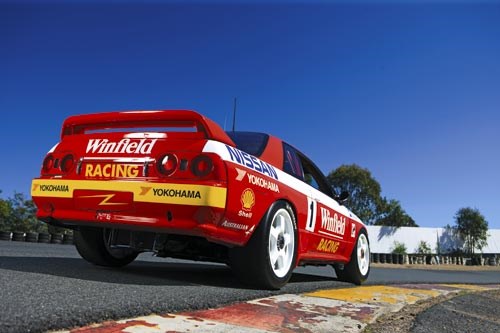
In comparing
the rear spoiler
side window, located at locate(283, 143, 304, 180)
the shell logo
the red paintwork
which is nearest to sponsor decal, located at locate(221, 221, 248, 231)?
the red paintwork

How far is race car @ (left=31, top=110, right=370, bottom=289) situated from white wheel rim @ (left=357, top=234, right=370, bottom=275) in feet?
6.54

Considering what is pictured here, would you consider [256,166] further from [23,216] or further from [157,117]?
[23,216]

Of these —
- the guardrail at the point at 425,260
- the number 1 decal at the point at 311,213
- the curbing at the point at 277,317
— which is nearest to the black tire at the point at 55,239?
the number 1 decal at the point at 311,213

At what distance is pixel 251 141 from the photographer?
4215 mm

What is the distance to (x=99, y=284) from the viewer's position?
304 centimetres

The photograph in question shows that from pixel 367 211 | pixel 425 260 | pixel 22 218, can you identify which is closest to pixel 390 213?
pixel 367 211

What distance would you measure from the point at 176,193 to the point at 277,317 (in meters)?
1.11

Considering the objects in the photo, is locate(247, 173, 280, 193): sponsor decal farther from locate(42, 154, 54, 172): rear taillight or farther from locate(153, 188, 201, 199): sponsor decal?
locate(42, 154, 54, 172): rear taillight

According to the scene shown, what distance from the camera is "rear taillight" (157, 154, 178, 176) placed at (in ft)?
10.6

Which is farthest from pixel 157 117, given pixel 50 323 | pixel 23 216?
pixel 23 216

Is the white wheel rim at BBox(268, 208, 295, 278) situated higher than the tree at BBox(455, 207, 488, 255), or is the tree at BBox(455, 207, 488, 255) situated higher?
the tree at BBox(455, 207, 488, 255)

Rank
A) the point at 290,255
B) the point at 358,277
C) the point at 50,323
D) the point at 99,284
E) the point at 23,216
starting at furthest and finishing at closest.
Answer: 1. the point at 23,216
2. the point at 358,277
3. the point at 290,255
4. the point at 99,284
5. the point at 50,323

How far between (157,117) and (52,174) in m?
1.03

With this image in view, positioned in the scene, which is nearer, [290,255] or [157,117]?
Answer: [157,117]
